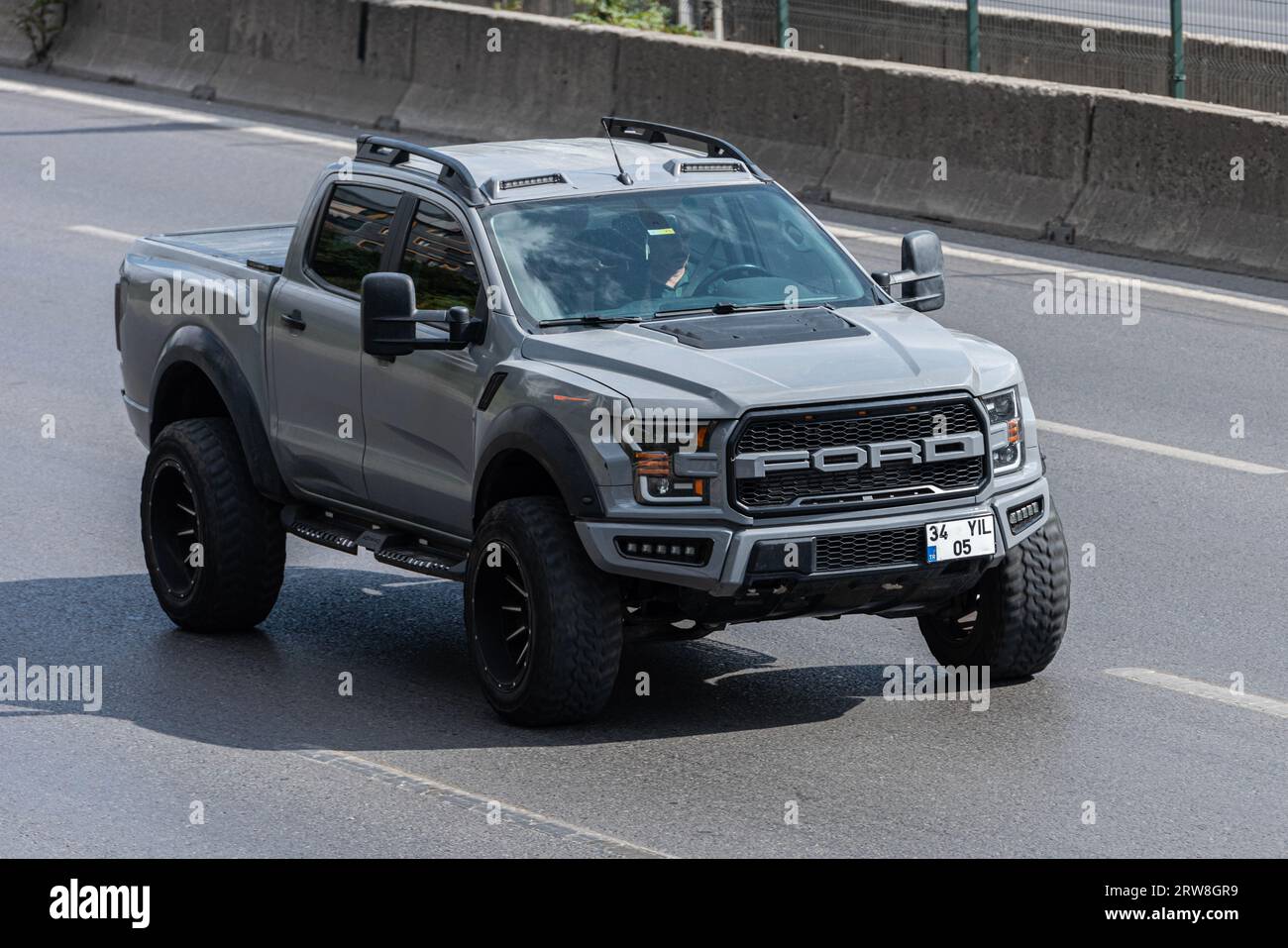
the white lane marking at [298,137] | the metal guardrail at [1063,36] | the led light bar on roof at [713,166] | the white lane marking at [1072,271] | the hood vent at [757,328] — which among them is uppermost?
the metal guardrail at [1063,36]

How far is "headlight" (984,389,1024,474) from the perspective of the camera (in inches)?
320

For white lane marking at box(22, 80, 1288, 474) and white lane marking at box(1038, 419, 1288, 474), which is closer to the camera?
white lane marking at box(1038, 419, 1288, 474)

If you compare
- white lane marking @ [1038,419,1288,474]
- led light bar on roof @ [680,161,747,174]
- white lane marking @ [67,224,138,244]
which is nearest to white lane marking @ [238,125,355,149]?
white lane marking @ [67,224,138,244]

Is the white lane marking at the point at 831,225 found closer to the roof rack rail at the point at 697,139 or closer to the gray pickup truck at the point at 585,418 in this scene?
Result: the roof rack rail at the point at 697,139

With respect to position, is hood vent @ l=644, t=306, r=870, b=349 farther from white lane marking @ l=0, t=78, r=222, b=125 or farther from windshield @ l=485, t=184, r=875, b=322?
white lane marking @ l=0, t=78, r=222, b=125

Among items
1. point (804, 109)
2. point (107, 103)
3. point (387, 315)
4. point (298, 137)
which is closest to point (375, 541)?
point (387, 315)

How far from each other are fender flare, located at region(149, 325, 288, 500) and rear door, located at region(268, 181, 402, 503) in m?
0.07

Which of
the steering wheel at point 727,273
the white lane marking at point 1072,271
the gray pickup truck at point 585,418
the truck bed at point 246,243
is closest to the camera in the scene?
the gray pickup truck at point 585,418

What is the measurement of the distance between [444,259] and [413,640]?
1648 millimetres

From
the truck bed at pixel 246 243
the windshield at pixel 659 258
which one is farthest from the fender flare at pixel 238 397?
the windshield at pixel 659 258

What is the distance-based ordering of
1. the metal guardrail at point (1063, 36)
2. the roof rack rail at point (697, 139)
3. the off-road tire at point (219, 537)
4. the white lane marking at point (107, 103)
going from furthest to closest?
the white lane marking at point (107, 103) → the metal guardrail at point (1063, 36) → the off-road tire at point (219, 537) → the roof rack rail at point (697, 139)

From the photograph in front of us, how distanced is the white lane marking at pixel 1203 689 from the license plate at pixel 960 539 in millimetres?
1095

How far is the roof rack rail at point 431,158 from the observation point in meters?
8.90

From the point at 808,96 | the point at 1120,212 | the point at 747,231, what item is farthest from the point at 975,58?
the point at 747,231
